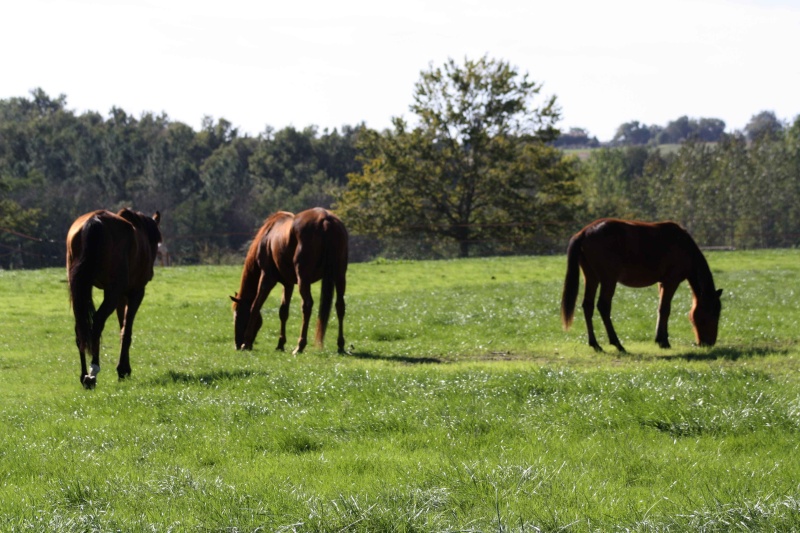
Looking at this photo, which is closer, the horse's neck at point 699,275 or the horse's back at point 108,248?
the horse's back at point 108,248

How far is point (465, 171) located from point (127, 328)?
41.8 meters

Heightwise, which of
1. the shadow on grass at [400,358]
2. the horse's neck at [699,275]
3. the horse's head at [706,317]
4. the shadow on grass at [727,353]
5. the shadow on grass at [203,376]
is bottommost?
the shadow on grass at [400,358]

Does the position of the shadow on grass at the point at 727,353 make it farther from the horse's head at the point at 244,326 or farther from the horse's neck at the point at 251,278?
the horse's neck at the point at 251,278

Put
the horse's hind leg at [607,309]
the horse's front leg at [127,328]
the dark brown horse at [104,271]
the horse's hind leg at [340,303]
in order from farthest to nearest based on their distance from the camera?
the horse's hind leg at [607,309] < the horse's hind leg at [340,303] < the horse's front leg at [127,328] < the dark brown horse at [104,271]

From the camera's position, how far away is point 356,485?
5836 mm

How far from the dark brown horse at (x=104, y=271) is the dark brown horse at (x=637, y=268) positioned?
6.50 metres

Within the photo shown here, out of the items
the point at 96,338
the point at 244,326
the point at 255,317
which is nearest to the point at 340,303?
the point at 255,317

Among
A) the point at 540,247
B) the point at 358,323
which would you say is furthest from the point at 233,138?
the point at 358,323

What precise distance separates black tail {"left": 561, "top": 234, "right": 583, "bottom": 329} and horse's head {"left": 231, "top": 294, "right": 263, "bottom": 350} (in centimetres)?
490

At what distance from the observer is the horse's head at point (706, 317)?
47.1ft

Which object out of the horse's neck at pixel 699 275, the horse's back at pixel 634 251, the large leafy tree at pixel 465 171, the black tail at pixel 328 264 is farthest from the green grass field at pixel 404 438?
the large leafy tree at pixel 465 171

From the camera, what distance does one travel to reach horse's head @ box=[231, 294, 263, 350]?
14.6 m

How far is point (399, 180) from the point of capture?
52312mm

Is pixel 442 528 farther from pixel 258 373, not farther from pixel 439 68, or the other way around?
pixel 439 68
